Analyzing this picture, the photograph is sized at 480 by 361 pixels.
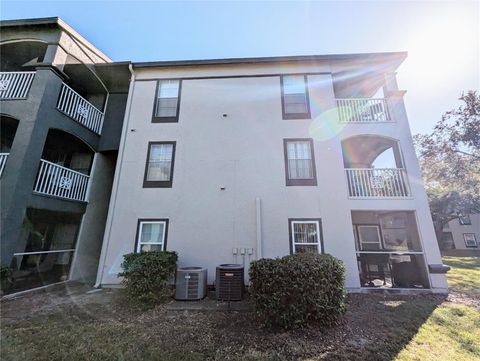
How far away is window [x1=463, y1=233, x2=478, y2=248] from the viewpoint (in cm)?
2471

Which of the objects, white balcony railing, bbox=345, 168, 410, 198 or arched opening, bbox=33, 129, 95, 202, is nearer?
arched opening, bbox=33, 129, 95, 202

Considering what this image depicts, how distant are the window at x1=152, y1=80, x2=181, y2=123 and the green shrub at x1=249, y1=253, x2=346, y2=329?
7.38 m

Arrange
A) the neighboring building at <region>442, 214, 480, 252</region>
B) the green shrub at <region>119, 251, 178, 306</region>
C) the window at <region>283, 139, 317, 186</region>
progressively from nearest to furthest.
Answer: the green shrub at <region>119, 251, 178, 306</region>, the window at <region>283, 139, 317, 186</region>, the neighboring building at <region>442, 214, 480, 252</region>

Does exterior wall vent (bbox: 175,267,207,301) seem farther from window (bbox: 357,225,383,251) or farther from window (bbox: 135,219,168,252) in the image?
window (bbox: 357,225,383,251)

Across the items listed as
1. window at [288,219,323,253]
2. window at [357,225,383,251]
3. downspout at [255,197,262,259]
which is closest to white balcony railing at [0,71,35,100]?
downspout at [255,197,262,259]

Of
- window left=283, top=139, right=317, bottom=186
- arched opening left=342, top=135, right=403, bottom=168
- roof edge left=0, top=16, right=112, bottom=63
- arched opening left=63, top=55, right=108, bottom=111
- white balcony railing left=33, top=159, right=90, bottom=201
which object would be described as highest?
roof edge left=0, top=16, right=112, bottom=63

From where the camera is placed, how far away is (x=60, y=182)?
8.11m

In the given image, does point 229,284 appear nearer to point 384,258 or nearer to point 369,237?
point 384,258

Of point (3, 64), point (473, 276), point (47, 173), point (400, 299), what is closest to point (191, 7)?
point (47, 173)

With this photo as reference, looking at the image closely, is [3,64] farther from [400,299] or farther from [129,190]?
[400,299]

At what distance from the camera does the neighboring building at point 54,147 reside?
6.91 m

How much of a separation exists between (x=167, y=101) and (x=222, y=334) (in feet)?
29.4

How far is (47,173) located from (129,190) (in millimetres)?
2639

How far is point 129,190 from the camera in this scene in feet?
28.0
